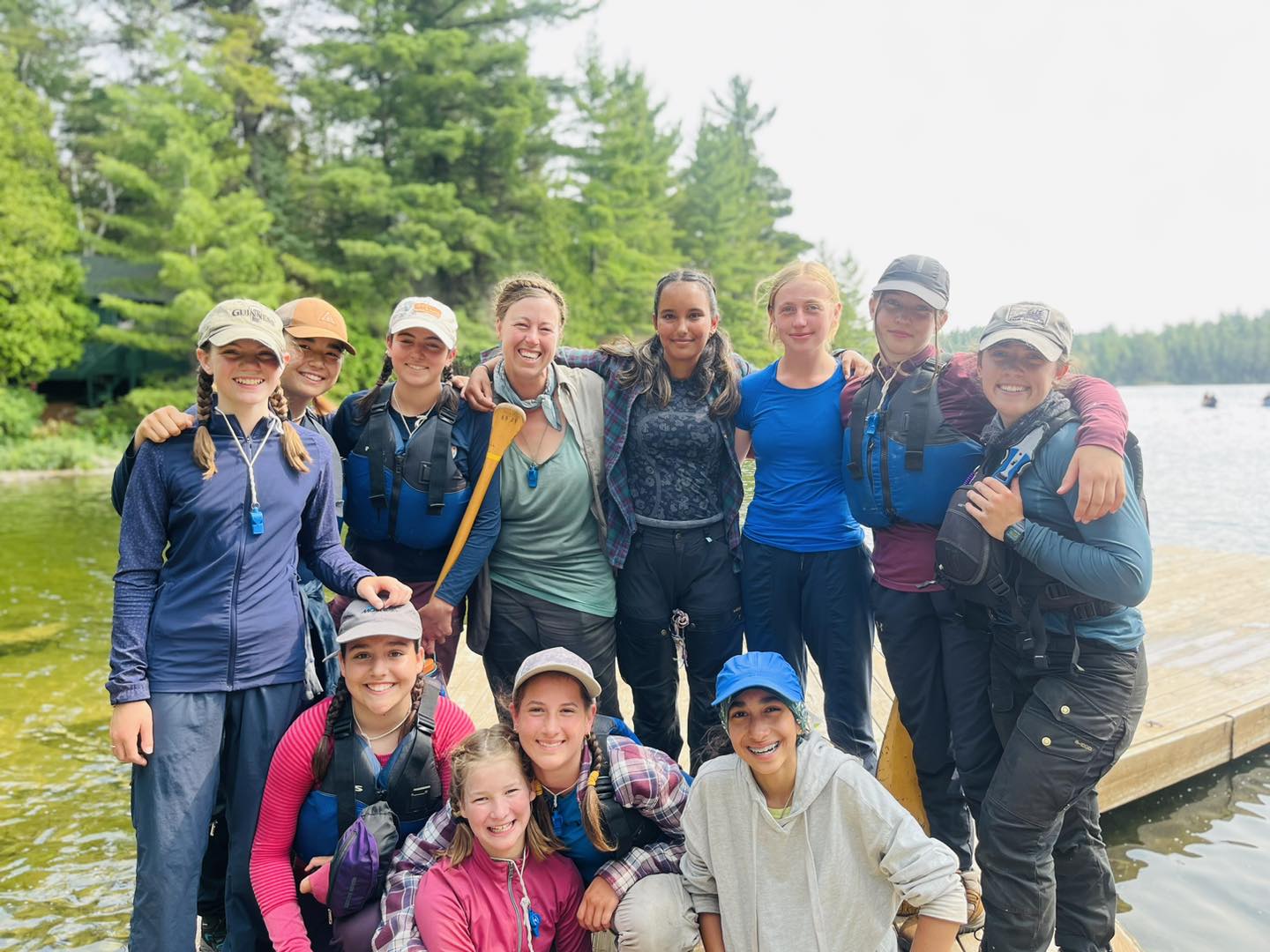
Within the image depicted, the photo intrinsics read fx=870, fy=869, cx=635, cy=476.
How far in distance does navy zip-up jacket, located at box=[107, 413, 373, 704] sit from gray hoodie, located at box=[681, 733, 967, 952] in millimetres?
1609

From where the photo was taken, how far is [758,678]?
266cm

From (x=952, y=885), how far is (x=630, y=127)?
32.3 m

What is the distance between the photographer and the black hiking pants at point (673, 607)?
367 cm

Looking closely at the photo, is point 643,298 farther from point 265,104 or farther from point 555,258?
point 265,104

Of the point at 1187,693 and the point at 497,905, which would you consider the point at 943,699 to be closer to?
the point at 497,905

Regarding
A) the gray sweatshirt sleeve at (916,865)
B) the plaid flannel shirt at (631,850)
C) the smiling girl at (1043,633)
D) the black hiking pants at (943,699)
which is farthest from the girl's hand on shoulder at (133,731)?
the smiling girl at (1043,633)

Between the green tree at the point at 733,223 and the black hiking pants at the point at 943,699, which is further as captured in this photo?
the green tree at the point at 733,223

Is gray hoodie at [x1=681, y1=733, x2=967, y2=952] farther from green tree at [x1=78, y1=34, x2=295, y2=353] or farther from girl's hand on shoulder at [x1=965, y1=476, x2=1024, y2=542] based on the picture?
green tree at [x1=78, y1=34, x2=295, y2=353]

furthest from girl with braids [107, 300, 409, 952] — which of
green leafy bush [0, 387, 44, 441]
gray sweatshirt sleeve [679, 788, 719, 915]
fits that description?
green leafy bush [0, 387, 44, 441]

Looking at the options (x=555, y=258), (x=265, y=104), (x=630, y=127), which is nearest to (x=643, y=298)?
(x=555, y=258)

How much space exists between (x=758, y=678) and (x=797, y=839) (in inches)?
20.4

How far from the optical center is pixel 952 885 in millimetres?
2545

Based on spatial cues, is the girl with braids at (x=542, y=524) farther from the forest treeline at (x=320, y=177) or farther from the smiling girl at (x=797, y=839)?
the forest treeline at (x=320, y=177)

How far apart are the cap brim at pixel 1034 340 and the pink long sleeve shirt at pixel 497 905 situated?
231cm
